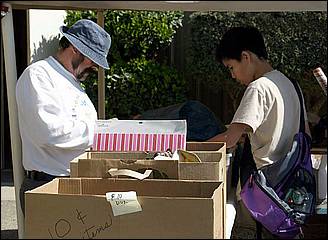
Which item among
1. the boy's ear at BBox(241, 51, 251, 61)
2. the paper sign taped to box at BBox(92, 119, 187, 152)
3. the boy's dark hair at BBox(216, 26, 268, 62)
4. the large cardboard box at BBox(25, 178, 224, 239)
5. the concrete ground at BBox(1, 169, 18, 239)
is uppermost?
the boy's dark hair at BBox(216, 26, 268, 62)

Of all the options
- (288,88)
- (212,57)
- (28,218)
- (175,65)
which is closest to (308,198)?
(288,88)

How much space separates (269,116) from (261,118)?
49 millimetres

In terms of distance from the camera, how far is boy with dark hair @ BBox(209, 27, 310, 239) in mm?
2961

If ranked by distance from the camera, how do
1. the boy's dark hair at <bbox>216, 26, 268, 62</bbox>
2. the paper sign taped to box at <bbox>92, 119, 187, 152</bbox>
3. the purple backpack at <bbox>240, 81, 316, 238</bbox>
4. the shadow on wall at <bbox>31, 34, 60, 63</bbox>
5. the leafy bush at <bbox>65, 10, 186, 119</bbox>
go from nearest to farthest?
the paper sign taped to box at <bbox>92, 119, 187, 152</bbox> < the purple backpack at <bbox>240, 81, 316, 238</bbox> < the boy's dark hair at <bbox>216, 26, 268, 62</bbox> < the shadow on wall at <bbox>31, 34, 60, 63</bbox> < the leafy bush at <bbox>65, 10, 186, 119</bbox>

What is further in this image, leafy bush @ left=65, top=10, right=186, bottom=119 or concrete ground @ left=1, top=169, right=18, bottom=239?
leafy bush @ left=65, top=10, right=186, bottom=119

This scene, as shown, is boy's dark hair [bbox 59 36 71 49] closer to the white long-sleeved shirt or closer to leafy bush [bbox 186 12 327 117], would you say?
the white long-sleeved shirt

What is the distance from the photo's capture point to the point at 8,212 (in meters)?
5.53

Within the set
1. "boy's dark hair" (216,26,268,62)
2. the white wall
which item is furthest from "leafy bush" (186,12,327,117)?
"boy's dark hair" (216,26,268,62)

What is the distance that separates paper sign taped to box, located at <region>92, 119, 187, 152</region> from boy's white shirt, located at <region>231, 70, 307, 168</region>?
1.16 feet

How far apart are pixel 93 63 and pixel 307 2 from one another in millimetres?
1440

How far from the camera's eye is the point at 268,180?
2.93 meters

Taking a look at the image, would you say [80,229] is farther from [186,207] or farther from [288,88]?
[288,88]

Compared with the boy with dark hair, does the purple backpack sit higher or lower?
lower

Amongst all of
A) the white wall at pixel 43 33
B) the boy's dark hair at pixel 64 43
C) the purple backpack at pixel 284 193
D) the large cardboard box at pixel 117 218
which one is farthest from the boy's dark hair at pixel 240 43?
the white wall at pixel 43 33
